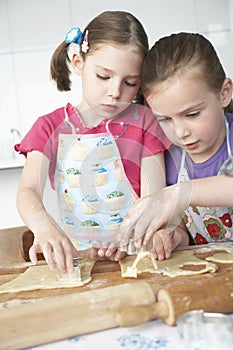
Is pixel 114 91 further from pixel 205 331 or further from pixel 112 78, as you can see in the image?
pixel 205 331

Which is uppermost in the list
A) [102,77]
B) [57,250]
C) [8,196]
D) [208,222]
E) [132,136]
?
[102,77]

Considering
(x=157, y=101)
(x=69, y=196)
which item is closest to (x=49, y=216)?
(x=69, y=196)

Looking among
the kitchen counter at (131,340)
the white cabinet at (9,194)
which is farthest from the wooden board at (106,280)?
the white cabinet at (9,194)

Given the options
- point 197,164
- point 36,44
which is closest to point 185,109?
point 197,164

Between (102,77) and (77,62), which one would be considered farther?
(77,62)

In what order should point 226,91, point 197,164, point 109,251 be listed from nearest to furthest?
point 109,251
point 226,91
point 197,164

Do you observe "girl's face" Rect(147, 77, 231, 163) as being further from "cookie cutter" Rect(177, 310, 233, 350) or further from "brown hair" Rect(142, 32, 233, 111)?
"cookie cutter" Rect(177, 310, 233, 350)

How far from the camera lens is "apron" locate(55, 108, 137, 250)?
37.3 inches

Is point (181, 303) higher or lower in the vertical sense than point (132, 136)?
lower

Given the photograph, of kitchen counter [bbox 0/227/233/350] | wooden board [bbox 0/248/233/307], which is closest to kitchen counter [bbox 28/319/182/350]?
kitchen counter [bbox 0/227/233/350]

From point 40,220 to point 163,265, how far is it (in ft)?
0.76

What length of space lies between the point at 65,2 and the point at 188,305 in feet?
8.04

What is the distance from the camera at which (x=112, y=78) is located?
1.04 metres

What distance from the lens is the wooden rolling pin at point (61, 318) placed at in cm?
66
